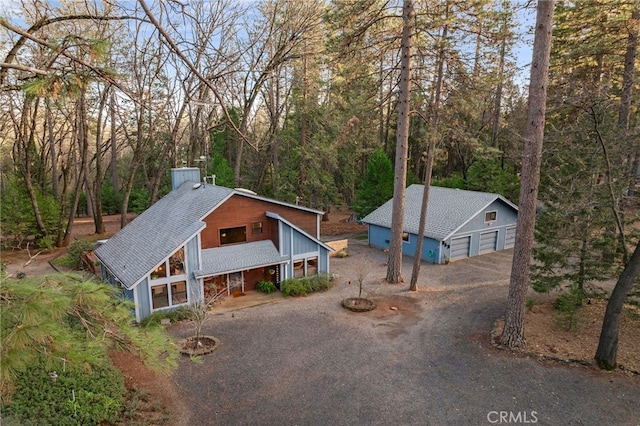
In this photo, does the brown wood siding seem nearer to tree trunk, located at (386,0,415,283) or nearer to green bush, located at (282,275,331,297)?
green bush, located at (282,275,331,297)

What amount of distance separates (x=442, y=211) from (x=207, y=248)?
552 inches

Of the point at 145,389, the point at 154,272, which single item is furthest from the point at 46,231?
the point at 145,389

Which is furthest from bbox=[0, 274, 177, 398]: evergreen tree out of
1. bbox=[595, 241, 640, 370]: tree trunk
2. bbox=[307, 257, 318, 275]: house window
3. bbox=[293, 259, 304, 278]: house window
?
bbox=[307, 257, 318, 275]: house window

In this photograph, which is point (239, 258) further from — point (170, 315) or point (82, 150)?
→ point (82, 150)

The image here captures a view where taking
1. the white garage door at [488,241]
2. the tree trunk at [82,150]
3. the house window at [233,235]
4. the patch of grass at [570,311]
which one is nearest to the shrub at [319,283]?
the house window at [233,235]

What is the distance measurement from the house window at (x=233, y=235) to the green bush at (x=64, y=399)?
7.92 m

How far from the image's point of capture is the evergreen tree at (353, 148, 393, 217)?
93.4ft

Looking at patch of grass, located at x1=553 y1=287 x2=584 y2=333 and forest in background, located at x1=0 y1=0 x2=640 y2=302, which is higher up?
forest in background, located at x1=0 y1=0 x2=640 y2=302

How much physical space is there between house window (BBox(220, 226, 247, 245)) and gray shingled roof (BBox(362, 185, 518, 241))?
386 inches

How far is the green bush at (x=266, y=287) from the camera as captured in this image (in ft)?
53.7

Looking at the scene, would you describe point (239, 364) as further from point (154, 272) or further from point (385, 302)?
point (385, 302)

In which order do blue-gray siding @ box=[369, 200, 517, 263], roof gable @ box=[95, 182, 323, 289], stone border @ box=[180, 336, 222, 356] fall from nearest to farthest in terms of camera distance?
stone border @ box=[180, 336, 222, 356], roof gable @ box=[95, 182, 323, 289], blue-gray siding @ box=[369, 200, 517, 263]

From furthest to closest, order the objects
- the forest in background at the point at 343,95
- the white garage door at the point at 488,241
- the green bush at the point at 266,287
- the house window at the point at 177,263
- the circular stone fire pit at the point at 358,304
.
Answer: the white garage door at the point at 488,241 → the green bush at the point at 266,287 → the circular stone fire pit at the point at 358,304 → the house window at the point at 177,263 → the forest in background at the point at 343,95

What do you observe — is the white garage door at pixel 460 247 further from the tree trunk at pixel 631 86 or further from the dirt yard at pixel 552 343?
the tree trunk at pixel 631 86
